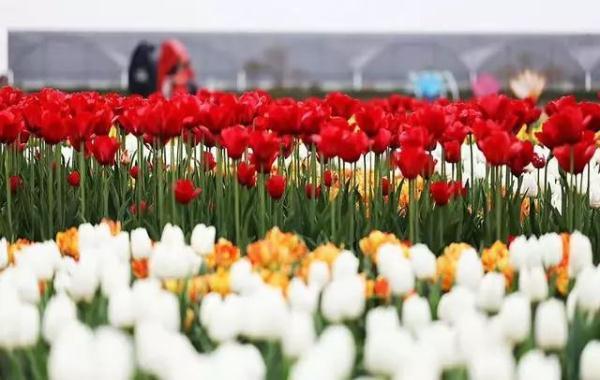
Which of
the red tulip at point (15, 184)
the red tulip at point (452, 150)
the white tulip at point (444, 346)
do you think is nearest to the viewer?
Answer: the white tulip at point (444, 346)

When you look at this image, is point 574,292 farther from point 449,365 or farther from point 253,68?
point 253,68

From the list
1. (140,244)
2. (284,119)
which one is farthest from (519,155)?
(140,244)

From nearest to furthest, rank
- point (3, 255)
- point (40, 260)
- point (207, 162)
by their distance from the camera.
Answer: point (40, 260), point (3, 255), point (207, 162)

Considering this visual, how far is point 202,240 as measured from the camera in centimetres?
344

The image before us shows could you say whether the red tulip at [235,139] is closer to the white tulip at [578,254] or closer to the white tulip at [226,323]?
the white tulip at [578,254]

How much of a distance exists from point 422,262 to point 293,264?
1.29ft

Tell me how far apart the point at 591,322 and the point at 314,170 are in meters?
2.40

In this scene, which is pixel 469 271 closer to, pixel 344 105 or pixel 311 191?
pixel 311 191

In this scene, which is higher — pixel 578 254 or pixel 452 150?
pixel 452 150

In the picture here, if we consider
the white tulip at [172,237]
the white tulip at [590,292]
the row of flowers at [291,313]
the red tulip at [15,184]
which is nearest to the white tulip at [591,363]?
the row of flowers at [291,313]

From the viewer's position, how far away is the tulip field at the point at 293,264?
2180 millimetres

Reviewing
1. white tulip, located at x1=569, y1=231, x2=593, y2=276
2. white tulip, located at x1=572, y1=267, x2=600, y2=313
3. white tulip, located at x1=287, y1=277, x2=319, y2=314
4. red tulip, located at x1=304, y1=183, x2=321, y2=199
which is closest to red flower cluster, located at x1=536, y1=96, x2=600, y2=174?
red tulip, located at x1=304, y1=183, x2=321, y2=199

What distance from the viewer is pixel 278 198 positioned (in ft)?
14.8

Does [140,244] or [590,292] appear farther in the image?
[140,244]
